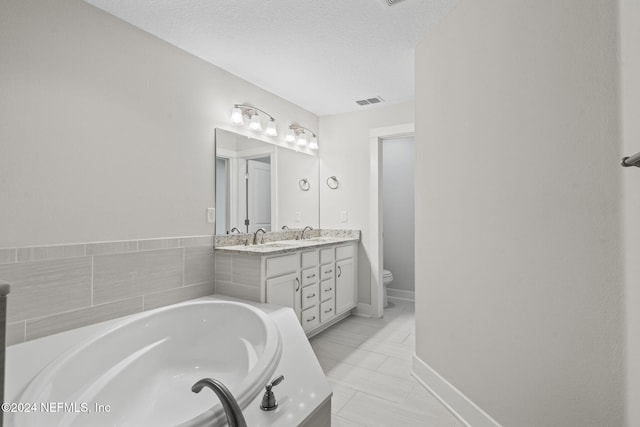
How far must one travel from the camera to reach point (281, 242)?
3.32 m

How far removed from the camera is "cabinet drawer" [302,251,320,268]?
2878mm

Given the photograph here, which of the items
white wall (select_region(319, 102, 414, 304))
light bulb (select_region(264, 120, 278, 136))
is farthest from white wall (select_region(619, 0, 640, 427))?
light bulb (select_region(264, 120, 278, 136))

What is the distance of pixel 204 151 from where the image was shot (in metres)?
2.57

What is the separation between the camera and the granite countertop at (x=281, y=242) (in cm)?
254

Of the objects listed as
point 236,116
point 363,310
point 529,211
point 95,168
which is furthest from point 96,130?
point 363,310

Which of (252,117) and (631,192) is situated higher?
(252,117)

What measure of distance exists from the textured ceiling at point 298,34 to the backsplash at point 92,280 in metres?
1.42

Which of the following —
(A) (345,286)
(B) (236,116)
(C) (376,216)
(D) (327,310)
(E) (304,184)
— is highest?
(B) (236,116)

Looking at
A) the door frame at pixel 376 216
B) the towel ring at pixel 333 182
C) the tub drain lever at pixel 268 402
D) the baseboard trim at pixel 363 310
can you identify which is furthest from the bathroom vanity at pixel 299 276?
the tub drain lever at pixel 268 402

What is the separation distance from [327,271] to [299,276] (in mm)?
482

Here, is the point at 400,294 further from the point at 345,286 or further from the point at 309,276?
the point at 309,276

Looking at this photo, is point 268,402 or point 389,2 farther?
point 389,2

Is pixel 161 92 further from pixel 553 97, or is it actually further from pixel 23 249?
pixel 553 97

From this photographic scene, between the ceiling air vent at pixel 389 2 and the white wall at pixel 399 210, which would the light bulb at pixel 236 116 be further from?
the white wall at pixel 399 210
